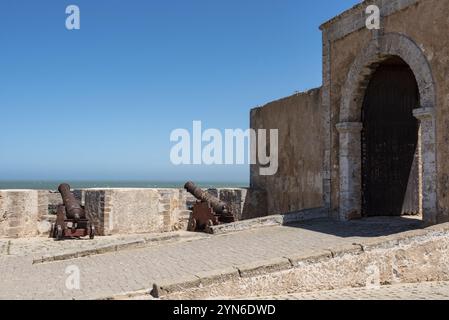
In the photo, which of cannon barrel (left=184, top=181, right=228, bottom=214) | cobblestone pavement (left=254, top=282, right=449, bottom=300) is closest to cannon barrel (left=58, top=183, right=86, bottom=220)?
cannon barrel (left=184, top=181, right=228, bottom=214)

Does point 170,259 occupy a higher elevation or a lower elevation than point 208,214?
lower

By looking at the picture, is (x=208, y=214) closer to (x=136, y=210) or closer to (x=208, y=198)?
(x=208, y=198)

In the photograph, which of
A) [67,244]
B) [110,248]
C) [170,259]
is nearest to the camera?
[170,259]

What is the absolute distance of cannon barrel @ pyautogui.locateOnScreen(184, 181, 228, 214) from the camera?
1282 cm

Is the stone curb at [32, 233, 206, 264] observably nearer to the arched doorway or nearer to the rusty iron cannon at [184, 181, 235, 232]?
the rusty iron cannon at [184, 181, 235, 232]

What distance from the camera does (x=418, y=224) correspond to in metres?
8.31

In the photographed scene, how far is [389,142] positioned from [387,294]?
16.2 ft

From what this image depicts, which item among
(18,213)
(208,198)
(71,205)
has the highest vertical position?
(208,198)

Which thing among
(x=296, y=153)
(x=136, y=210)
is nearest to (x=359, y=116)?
(x=296, y=153)

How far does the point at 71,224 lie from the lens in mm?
12203

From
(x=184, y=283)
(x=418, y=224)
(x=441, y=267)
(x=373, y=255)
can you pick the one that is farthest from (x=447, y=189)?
(x=184, y=283)
